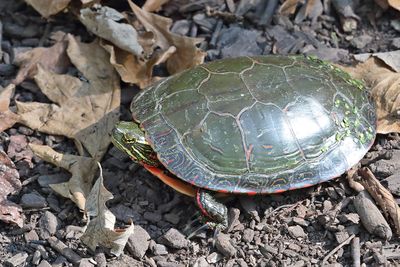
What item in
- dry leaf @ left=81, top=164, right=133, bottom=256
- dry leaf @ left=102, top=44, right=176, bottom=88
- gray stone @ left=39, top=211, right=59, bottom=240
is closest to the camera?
dry leaf @ left=81, top=164, right=133, bottom=256

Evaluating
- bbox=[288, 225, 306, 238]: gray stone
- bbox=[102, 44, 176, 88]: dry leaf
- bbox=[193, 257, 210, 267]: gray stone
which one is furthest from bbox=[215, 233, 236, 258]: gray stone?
bbox=[102, 44, 176, 88]: dry leaf

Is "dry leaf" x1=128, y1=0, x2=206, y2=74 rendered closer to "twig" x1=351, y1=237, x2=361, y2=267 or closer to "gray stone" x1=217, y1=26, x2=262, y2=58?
"gray stone" x1=217, y1=26, x2=262, y2=58

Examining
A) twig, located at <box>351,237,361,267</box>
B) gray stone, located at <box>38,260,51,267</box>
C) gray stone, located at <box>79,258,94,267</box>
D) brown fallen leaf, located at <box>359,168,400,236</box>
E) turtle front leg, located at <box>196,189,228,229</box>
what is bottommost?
gray stone, located at <box>38,260,51,267</box>

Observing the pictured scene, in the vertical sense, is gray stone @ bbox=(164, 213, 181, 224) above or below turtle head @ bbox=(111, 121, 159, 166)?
below

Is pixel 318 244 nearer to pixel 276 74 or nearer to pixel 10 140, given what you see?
pixel 276 74

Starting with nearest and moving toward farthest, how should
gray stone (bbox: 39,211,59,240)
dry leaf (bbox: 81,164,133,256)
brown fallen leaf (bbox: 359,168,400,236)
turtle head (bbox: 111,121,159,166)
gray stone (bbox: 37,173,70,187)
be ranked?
dry leaf (bbox: 81,164,133,256) → brown fallen leaf (bbox: 359,168,400,236) → gray stone (bbox: 39,211,59,240) → turtle head (bbox: 111,121,159,166) → gray stone (bbox: 37,173,70,187)

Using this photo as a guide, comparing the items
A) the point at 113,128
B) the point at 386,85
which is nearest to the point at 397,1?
the point at 386,85

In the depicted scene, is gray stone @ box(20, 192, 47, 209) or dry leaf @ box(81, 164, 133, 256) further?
gray stone @ box(20, 192, 47, 209)
